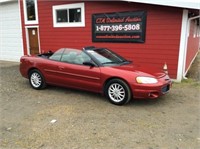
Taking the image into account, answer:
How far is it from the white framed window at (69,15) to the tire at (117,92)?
526 cm

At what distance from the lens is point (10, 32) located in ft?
44.9

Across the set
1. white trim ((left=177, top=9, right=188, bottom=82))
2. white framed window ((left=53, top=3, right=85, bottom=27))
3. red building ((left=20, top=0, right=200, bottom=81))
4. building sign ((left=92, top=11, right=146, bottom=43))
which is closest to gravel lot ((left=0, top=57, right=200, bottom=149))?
white trim ((left=177, top=9, right=188, bottom=82))

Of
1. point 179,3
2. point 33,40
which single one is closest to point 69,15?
point 33,40

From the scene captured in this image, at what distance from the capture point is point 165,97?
6.34 m

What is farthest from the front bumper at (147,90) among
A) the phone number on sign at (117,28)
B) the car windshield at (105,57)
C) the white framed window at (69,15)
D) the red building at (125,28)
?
the white framed window at (69,15)

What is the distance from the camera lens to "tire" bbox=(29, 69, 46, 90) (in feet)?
23.3

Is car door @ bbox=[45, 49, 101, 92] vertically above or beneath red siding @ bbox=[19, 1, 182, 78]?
beneath

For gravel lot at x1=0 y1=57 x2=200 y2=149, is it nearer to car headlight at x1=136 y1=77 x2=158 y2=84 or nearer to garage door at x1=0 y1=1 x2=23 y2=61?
car headlight at x1=136 y1=77 x2=158 y2=84

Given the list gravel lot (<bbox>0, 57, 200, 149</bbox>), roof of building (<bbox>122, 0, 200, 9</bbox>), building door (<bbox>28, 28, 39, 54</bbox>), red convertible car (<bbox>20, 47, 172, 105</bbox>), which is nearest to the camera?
gravel lot (<bbox>0, 57, 200, 149</bbox>)

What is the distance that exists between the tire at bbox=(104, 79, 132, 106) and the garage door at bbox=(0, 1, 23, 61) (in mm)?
9137

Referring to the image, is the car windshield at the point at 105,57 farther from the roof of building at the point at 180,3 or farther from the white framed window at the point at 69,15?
the white framed window at the point at 69,15

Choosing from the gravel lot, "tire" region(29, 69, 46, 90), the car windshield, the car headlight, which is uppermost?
the car windshield

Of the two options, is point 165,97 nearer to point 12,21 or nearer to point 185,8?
point 185,8

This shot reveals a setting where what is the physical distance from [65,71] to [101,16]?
13.3 ft
